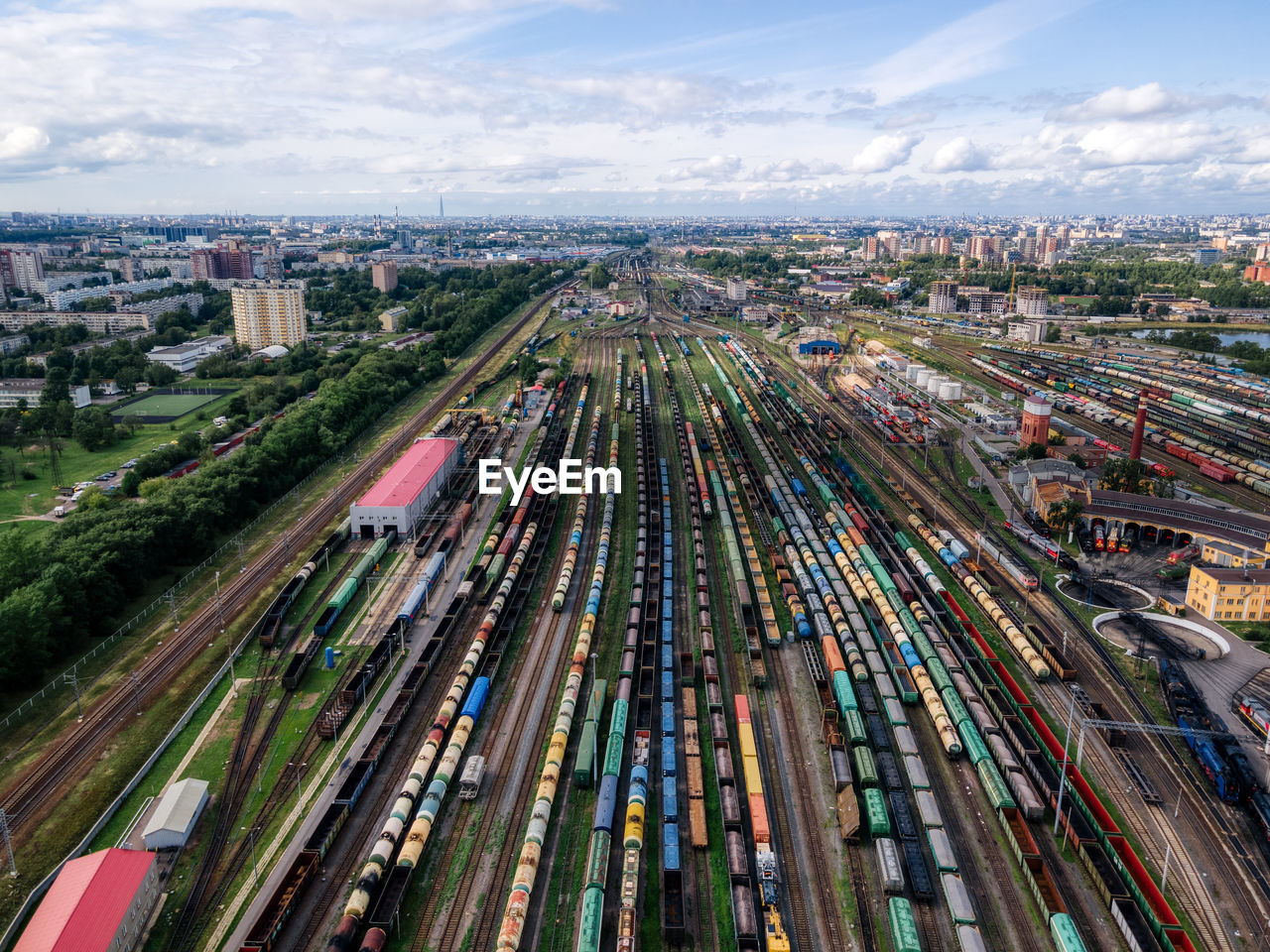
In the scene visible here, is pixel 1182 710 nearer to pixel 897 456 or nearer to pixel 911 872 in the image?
pixel 911 872

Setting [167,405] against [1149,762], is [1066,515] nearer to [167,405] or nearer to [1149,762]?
[1149,762]

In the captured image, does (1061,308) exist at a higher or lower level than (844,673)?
higher

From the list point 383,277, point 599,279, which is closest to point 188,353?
point 383,277

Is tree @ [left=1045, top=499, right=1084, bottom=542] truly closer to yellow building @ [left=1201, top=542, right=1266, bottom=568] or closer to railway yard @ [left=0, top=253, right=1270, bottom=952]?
railway yard @ [left=0, top=253, right=1270, bottom=952]

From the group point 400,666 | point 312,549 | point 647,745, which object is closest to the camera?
point 647,745

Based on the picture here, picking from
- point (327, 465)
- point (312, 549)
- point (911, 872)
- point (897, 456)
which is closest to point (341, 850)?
point (911, 872)

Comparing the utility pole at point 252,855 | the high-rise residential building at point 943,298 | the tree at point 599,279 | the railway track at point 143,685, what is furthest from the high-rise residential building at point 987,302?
the utility pole at point 252,855
